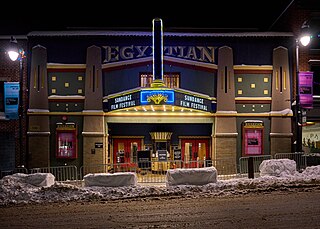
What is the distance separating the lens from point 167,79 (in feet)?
66.5

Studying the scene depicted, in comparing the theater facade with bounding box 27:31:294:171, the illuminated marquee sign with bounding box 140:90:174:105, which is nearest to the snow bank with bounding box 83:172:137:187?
the illuminated marquee sign with bounding box 140:90:174:105

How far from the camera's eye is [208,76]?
2017 centimetres

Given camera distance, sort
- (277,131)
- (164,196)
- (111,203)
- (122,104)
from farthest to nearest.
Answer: (277,131) → (122,104) → (164,196) → (111,203)

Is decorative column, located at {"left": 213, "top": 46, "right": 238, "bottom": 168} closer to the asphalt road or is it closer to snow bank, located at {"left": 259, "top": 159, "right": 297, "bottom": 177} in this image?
snow bank, located at {"left": 259, "top": 159, "right": 297, "bottom": 177}

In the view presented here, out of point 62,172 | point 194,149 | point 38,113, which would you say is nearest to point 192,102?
point 194,149

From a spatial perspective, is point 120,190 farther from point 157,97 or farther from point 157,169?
point 157,169

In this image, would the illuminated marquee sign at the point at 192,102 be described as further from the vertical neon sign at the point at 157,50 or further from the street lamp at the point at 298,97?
the street lamp at the point at 298,97

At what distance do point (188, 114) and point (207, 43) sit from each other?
4.55 metres

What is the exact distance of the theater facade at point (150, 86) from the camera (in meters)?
19.3

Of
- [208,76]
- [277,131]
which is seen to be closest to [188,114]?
[208,76]

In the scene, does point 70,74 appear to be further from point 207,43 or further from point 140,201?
point 140,201

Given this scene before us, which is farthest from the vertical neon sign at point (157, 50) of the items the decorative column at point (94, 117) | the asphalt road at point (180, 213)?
the asphalt road at point (180, 213)

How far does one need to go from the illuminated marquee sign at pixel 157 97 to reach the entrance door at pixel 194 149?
5111 millimetres

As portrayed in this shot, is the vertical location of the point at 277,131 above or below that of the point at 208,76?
below
